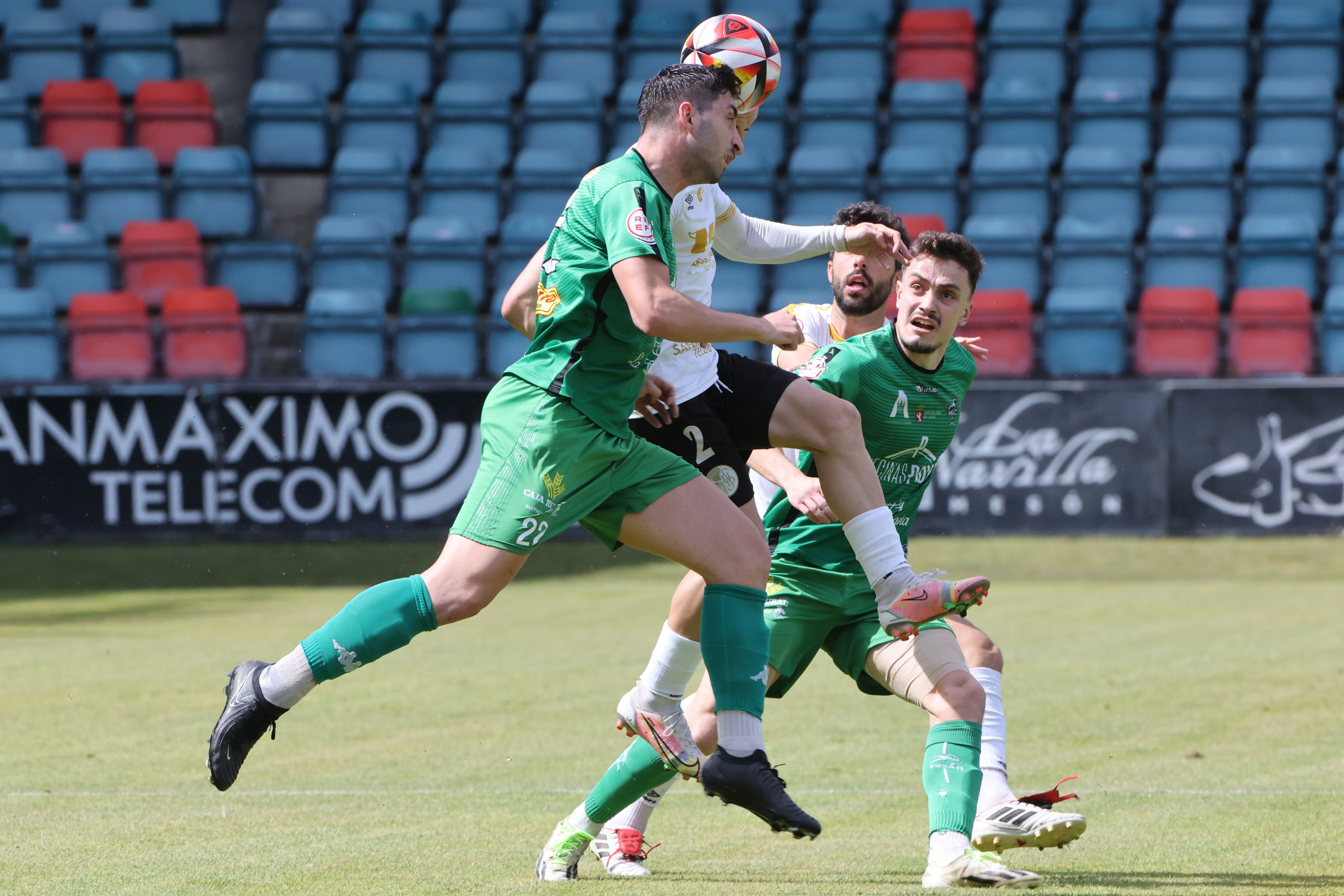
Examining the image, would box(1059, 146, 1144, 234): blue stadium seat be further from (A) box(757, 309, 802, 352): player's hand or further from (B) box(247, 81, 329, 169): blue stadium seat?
(A) box(757, 309, 802, 352): player's hand

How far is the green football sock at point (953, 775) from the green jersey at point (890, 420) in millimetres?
581

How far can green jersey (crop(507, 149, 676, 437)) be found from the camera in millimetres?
4219

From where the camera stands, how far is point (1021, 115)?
58.3 feet

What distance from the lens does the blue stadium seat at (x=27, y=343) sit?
15266 mm

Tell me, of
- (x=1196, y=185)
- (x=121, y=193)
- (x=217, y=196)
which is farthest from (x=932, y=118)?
(x=121, y=193)

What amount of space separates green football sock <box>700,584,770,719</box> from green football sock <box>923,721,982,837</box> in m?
0.63

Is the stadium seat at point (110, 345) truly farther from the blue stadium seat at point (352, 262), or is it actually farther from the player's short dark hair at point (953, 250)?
the player's short dark hair at point (953, 250)

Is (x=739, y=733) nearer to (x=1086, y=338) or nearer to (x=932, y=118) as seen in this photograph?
(x=1086, y=338)

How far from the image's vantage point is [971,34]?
18.5 m

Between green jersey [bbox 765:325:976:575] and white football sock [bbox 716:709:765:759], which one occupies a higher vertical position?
green jersey [bbox 765:325:976:575]

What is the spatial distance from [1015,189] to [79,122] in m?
10.5

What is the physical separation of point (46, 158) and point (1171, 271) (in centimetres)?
A: 1222

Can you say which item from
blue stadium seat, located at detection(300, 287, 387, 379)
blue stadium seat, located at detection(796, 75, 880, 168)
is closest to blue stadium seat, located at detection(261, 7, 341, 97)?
blue stadium seat, located at detection(300, 287, 387, 379)

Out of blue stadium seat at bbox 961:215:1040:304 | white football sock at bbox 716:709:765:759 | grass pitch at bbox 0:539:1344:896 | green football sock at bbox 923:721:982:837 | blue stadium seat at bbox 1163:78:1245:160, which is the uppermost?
blue stadium seat at bbox 1163:78:1245:160
